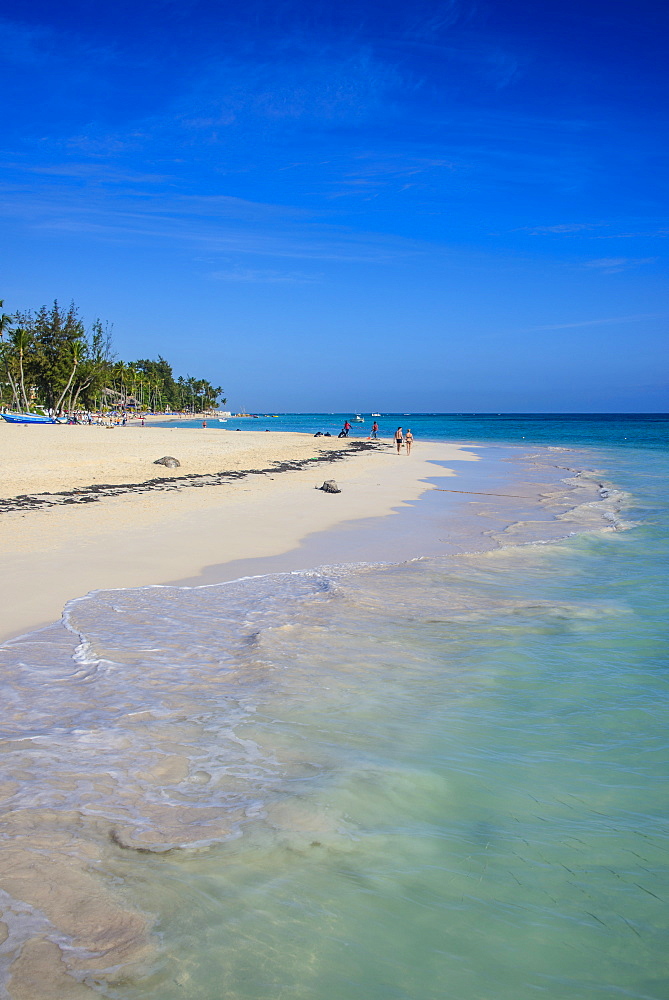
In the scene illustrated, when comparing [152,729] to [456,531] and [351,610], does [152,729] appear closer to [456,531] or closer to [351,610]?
[351,610]

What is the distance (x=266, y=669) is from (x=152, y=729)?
1.36 m

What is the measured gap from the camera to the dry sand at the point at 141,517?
28.2 feet

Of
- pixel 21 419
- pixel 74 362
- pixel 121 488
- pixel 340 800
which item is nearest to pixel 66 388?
pixel 74 362

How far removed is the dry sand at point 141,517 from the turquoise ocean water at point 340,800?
1.32 m

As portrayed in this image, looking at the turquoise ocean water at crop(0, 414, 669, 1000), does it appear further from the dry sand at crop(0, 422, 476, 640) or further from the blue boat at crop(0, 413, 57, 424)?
the blue boat at crop(0, 413, 57, 424)

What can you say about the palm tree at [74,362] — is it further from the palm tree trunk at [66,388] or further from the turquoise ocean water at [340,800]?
the turquoise ocean water at [340,800]

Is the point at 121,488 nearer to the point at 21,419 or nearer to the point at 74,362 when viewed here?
the point at 21,419

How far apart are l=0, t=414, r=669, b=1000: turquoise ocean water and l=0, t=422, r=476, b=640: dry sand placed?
4.34ft

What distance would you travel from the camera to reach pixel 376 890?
3170 millimetres

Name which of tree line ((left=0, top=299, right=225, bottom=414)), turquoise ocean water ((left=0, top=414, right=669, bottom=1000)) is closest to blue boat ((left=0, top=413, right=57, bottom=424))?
tree line ((left=0, top=299, right=225, bottom=414))

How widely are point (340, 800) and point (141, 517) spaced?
10242 millimetres

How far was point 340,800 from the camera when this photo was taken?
3834 millimetres

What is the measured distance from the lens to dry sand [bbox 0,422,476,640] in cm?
859

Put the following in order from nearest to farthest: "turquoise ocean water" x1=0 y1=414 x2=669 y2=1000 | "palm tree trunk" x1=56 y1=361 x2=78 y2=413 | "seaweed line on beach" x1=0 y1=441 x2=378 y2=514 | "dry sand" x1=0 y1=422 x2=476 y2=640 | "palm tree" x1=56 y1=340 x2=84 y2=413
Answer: "turquoise ocean water" x1=0 y1=414 x2=669 y2=1000 → "dry sand" x1=0 y1=422 x2=476 y2=640 → "seaweed line on beach" x1=0 y1=441 x2=378 y2=514 → "palm tree" x1=56 y1=340 x2=84 y2=413 → "palm tree trunk" x1=56 y1=361 x2=78 y2=413
